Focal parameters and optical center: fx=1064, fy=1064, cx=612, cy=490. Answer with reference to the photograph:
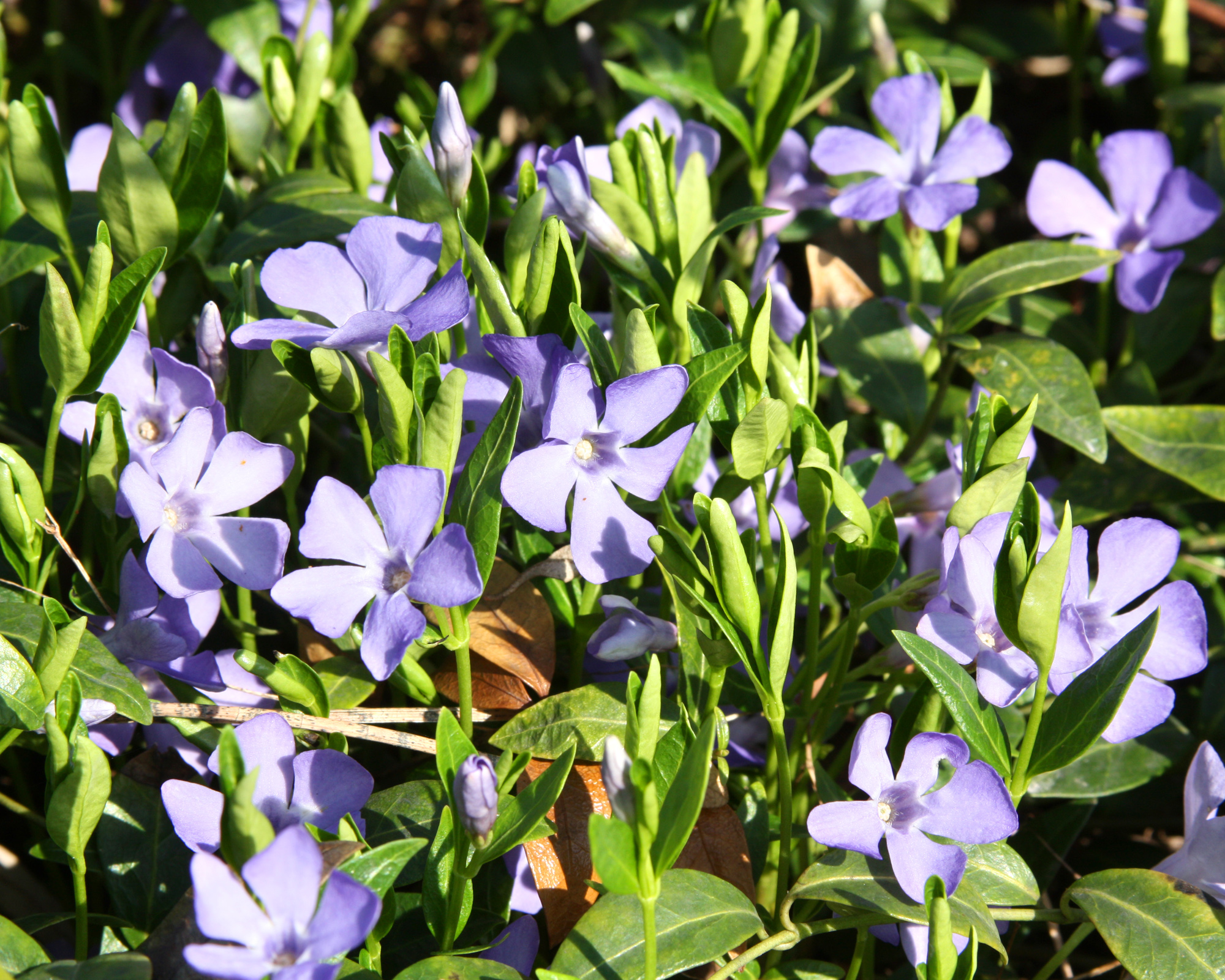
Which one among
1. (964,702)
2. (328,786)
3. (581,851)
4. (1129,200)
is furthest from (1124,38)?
(328,786)

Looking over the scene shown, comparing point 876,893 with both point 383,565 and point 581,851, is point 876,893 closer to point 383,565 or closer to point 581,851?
point 581,851

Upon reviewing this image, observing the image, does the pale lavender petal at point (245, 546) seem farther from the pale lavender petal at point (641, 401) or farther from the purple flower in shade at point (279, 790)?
the pale lavender petal at point (641, 401)

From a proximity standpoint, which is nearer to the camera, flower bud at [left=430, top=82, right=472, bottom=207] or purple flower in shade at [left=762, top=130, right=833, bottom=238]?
flower bud at [left=430, top=82, right=472, bottom=207]

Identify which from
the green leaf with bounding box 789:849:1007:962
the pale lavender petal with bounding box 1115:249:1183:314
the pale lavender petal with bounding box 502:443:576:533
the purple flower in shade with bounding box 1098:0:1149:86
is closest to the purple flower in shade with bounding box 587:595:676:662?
the pale lavender petal with bounding box 502:443:576:533

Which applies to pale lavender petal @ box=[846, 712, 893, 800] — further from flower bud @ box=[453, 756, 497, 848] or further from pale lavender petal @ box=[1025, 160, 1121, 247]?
pale lavender petal @ box=[1025, 160, 1121, 247]

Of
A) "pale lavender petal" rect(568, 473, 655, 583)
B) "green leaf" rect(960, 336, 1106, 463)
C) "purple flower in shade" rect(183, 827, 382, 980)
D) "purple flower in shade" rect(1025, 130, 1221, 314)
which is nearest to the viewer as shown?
"purple flower in shade" rect(183, 827, 382, 980)

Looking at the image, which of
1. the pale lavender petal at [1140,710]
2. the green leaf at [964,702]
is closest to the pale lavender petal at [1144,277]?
the pale lavender petal at [1140,710]

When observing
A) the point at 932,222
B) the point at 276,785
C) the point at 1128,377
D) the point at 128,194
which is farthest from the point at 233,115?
the point at 1128,377
